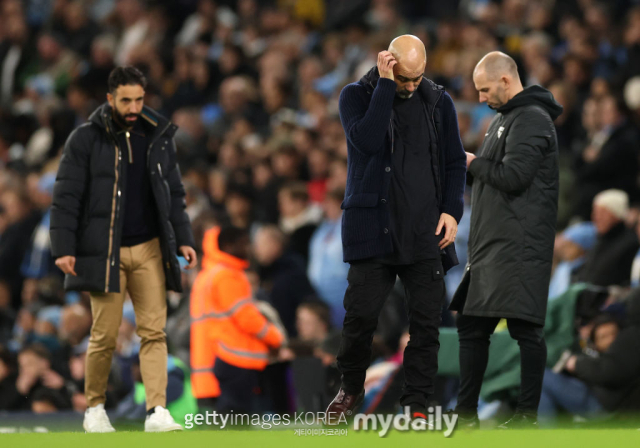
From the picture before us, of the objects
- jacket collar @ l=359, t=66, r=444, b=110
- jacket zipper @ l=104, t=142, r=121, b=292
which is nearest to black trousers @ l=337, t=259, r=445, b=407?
jacket collar @ l=359, t=66, r=444, b=110

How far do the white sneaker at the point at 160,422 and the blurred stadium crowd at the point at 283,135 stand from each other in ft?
4.69

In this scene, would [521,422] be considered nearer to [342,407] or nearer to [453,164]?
[342,407]

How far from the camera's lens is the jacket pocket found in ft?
18.1

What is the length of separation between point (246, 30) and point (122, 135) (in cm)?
969

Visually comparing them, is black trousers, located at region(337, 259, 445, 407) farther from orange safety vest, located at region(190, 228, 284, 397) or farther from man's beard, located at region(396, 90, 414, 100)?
orange safety vest, located at region(190, 228, 284, 397)

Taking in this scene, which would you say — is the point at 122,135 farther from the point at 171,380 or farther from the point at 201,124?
the point at 201,124

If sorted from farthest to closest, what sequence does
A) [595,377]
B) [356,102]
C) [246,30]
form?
[246,30]
[595,377]
[356,102]

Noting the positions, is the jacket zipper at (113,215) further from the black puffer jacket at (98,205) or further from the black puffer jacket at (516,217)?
the black puffer jacket at (516,217)

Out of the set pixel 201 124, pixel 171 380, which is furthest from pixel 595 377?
pixel 201 124

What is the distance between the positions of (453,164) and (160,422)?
2.19m

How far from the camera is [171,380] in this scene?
27.0ft

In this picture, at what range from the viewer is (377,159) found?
5566 millimetres

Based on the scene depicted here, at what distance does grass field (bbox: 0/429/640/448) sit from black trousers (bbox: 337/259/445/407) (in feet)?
1.16

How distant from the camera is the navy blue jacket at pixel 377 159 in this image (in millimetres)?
5453
